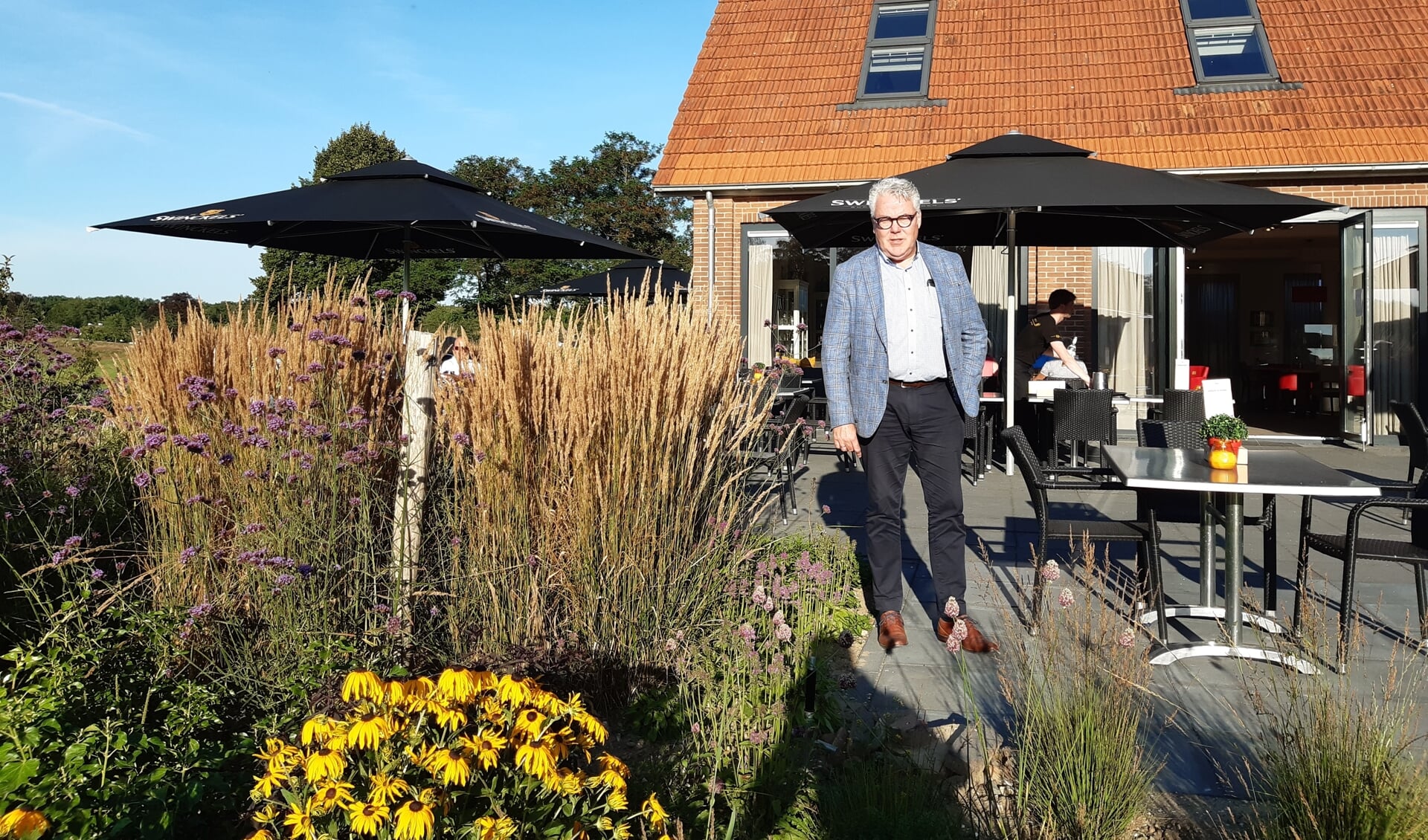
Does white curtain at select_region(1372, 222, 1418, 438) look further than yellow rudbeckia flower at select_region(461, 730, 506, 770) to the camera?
Yes

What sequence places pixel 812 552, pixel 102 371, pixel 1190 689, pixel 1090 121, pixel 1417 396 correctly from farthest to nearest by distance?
1. pixel 1090 121
2. pixel 1417 396
3. pixel 812 552
4. pixel 102 371
5. pixel 1190 689

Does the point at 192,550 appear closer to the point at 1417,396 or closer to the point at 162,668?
the point at 162,668

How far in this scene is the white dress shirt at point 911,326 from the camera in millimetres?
3998

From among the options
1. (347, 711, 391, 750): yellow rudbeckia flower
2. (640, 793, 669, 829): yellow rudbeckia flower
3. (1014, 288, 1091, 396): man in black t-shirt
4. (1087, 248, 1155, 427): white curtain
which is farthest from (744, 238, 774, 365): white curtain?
(347, 711, 391, 750): yellow rudbeckia flower

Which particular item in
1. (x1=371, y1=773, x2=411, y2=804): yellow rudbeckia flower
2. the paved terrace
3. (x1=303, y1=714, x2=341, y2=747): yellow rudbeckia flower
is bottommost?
the paved terrace

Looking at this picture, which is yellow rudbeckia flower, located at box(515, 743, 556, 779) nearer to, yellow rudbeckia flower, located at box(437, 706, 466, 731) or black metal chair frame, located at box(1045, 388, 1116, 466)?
yellow rudbeckia flower, located at box(437, 706, 466, 731)

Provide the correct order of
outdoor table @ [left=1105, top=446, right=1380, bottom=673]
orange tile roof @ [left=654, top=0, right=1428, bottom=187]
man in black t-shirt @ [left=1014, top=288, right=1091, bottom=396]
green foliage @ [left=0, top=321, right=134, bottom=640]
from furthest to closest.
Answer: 1. orange tile roof @ [left=654, top=0, right=1428, bottom=187]
2. man in black t-shirt @ [left=1014, top=288, right=1091, bottom=396]
3. outdoor table @ [left=1105, top=446, right=1380, bottom=673]
4. green foliage @ [left=0, top=321, right=134, bottom=640]

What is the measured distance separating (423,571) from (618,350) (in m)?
0.89

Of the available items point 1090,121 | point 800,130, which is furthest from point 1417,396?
point 800,130

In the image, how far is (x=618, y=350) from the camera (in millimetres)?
3285

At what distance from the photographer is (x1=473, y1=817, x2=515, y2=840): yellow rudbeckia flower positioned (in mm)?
1754

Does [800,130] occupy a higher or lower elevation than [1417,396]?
higher

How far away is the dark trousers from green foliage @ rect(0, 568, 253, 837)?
2339 millimetres

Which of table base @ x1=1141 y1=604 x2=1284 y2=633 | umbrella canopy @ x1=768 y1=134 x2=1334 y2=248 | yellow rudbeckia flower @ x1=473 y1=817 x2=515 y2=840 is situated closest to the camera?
yellow rudbeckia flower @ x1=473 y1=817 x2=515 y2=840
